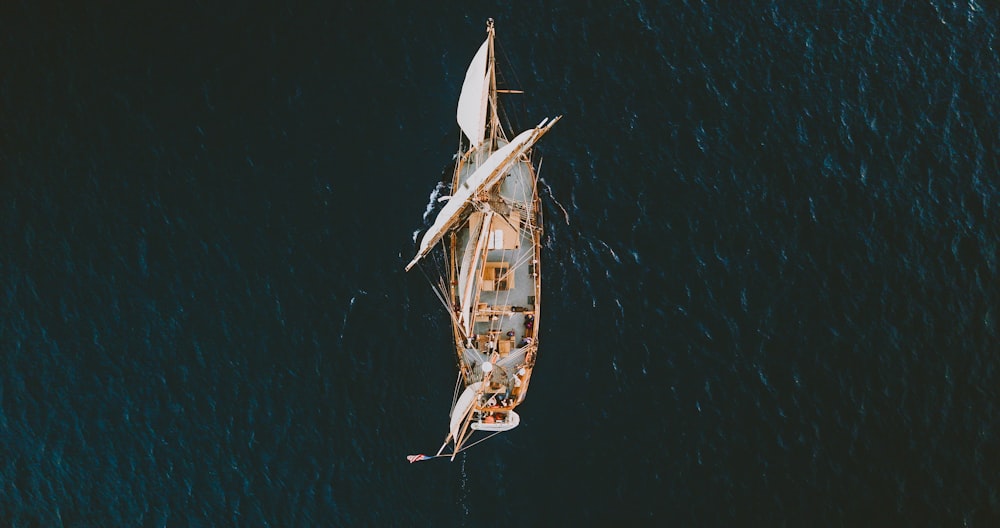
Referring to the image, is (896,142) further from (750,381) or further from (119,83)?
(119,83)

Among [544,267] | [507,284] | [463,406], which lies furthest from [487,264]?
[463,406]

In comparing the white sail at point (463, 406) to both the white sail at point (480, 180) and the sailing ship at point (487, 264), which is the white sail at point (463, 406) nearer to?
the sailing ship at point (487, 264)

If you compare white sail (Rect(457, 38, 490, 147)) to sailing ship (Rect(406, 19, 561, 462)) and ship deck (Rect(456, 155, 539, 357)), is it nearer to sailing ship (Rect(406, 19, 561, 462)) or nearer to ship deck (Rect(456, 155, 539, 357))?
sailing ship (Rect(406, 19, 561, 462))

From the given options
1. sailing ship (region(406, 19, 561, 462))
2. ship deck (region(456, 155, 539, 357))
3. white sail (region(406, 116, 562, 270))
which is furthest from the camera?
ship deck (region(456, 155, 539, 357))

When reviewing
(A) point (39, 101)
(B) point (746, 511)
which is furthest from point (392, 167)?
(B) point (746, 511)

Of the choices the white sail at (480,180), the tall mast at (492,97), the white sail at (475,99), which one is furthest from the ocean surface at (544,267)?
the white sail at (480,180)

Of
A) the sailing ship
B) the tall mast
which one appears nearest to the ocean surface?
the sailing ship

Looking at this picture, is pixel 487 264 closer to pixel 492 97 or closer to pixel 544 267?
pixel 544 267
